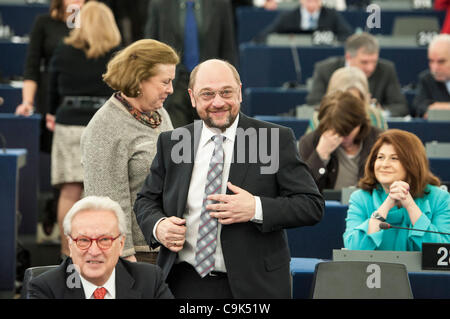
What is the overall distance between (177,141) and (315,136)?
2024 mm

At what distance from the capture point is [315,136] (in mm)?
5016

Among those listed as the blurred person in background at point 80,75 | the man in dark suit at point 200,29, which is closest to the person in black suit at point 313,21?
the man in dark suit at point 200,29

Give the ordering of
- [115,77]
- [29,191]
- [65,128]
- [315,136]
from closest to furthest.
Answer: [115,77]
[315,136]
[65,128]
[29,191]

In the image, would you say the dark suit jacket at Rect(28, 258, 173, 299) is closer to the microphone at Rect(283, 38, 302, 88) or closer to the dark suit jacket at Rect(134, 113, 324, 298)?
the dark suit jacket at Rect(134, 113, 324, 298)

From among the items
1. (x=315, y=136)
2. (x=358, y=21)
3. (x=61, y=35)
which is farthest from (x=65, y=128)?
(x=358, y=21)

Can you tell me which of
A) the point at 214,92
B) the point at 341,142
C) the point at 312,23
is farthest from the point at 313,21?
the point at 214,92

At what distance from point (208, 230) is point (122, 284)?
12.9 inches

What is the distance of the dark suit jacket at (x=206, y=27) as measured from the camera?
608 cm

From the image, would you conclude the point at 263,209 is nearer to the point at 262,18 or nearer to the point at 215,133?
the point at 215,133

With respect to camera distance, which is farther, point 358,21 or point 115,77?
point 358,21

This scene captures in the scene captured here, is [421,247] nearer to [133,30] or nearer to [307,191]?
[307,191]

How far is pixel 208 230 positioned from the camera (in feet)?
9.86

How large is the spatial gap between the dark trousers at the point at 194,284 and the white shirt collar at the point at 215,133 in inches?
16.6

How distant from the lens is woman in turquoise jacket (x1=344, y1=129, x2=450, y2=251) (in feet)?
12.5
